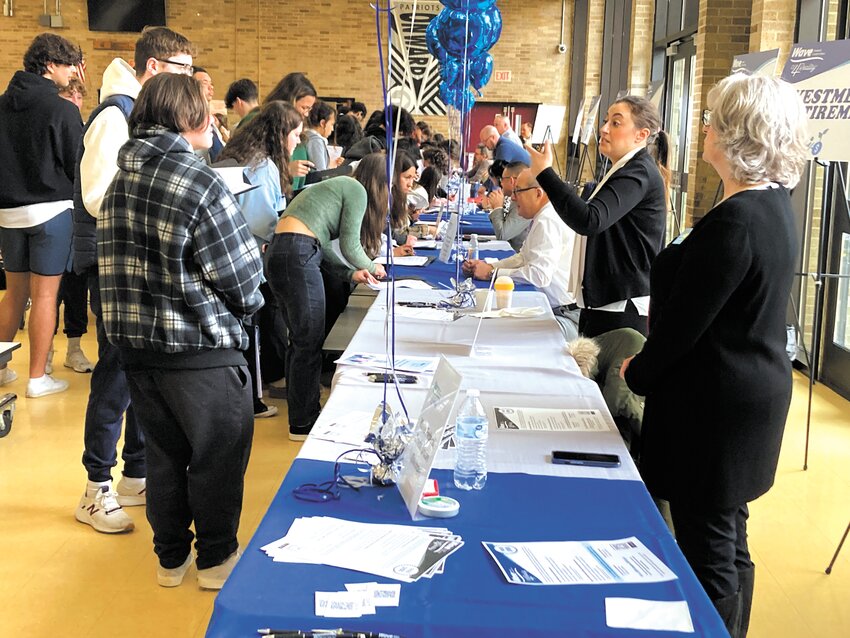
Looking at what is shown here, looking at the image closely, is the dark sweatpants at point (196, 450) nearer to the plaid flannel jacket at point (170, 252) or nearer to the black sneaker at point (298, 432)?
the plaid flannel jacket at point (170, 252)

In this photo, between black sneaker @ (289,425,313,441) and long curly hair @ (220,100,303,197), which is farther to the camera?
black sneaker @ (289,425,313,441)

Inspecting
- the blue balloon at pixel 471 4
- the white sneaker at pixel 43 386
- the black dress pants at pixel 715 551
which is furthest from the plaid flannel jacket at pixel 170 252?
the blue balloon at pixel 471 4

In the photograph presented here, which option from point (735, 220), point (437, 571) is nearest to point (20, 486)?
point (437, 571)

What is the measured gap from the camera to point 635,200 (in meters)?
3.17

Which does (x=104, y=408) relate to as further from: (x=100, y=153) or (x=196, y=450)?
(x=100, y=153)

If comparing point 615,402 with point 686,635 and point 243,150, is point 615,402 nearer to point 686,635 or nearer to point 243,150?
point 686,635

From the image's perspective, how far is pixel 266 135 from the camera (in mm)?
4172

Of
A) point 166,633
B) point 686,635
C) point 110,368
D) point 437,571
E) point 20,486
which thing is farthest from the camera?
point 20,486

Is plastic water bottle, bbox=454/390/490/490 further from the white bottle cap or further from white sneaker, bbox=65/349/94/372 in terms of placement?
white sneaker, bbox=65/349/94/372

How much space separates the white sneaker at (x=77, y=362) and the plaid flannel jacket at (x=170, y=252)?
3.34 metres

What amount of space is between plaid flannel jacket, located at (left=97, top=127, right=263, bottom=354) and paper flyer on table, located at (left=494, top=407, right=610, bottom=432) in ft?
2.38

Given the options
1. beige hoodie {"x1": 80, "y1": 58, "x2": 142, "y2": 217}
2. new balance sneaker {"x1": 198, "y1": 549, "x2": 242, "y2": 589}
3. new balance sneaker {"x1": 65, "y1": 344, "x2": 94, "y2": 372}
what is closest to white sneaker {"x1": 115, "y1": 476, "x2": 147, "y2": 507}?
new balance sneaker {"x1": 198, "y1": 549, "x2": 242, "y2": 589}

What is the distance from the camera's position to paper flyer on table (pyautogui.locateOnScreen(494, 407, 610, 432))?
220 cm

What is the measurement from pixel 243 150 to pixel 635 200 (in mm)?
1910
